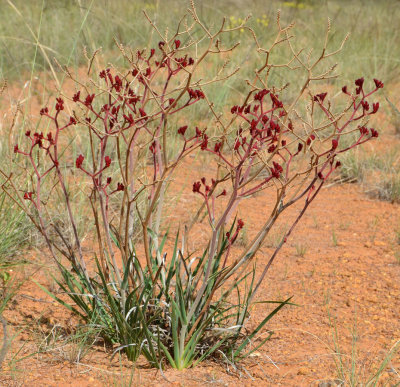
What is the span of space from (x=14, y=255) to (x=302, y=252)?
135cm

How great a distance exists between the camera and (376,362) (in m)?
2.06

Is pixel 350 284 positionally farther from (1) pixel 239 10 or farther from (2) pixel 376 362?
(1) pixel 239 10

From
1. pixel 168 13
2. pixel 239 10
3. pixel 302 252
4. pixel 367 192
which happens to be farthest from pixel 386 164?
pixel 239 10

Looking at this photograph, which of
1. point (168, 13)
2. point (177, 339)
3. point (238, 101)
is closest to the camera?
point (177, 339)

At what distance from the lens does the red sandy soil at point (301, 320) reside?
1.94m

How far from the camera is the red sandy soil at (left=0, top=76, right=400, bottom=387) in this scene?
76.2 inches

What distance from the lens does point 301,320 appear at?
2.38 m

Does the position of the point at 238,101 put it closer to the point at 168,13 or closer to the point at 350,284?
the point at 168,13

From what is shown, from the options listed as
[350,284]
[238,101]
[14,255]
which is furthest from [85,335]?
[238,101]

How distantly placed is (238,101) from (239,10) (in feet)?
13.7

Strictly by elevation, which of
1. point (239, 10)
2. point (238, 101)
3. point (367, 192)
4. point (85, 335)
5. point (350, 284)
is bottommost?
Answer: point (85, 335)

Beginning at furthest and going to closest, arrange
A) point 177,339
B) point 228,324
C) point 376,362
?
point 228,324 < point 376,362 < point 177,339

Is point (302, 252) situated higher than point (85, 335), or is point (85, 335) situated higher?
point (302, 252)

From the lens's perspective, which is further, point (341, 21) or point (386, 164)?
Answer: point (341, 21)
